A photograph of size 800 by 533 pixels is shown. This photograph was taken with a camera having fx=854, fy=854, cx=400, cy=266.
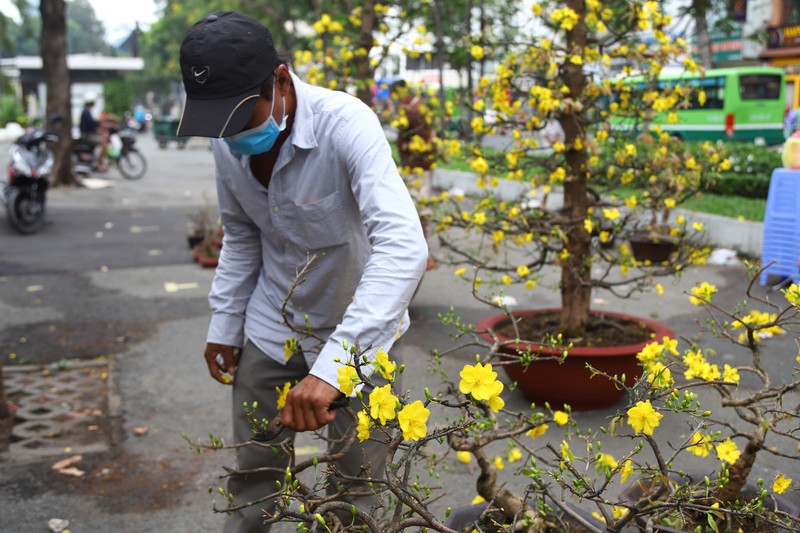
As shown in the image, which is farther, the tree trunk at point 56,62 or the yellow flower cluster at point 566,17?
the tree trunk at point 56,62

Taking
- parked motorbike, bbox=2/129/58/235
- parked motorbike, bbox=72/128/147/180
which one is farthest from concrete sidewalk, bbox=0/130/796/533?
parked motorbike, bbox=72/128/147/180

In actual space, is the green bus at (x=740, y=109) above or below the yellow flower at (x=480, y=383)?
Answer: below

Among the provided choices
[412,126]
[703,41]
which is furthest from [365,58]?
[703,41]

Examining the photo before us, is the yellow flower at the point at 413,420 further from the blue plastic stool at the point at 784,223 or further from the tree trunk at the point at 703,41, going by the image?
the tree trunk at the point at 703,41

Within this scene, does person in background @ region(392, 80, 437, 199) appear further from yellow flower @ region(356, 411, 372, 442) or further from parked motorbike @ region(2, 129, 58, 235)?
parked motorbike @ region(2, 129, 58, 235)

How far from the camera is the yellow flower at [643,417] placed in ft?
6.55

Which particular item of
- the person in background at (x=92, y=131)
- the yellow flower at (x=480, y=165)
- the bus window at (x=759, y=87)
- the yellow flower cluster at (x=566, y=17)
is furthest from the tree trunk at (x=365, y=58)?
the bus window at (x=759, y=87)

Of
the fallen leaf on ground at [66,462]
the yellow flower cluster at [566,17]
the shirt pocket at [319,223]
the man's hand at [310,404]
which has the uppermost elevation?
the yellow flower cluster at [566,17]

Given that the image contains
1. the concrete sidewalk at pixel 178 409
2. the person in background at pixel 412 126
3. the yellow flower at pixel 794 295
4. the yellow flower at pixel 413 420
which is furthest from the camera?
the person in background at pixel 412 126

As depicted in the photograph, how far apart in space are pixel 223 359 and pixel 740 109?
22.7m

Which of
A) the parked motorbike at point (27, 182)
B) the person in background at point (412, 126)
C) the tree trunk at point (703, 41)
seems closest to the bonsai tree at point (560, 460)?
the person in background at point (412, 126)

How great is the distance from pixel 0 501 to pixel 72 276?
5305mm

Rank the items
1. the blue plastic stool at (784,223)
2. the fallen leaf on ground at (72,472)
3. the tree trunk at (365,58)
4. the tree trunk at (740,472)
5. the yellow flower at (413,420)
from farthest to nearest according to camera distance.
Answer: the tree trunk at (365,58) → the blue plastic stool at (784,223) → the fallen leaf on ground at (72,472) → the tree trunk at (740,472) → the yellow flower at (413,420)

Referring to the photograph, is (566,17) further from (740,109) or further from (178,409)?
(740,109)
